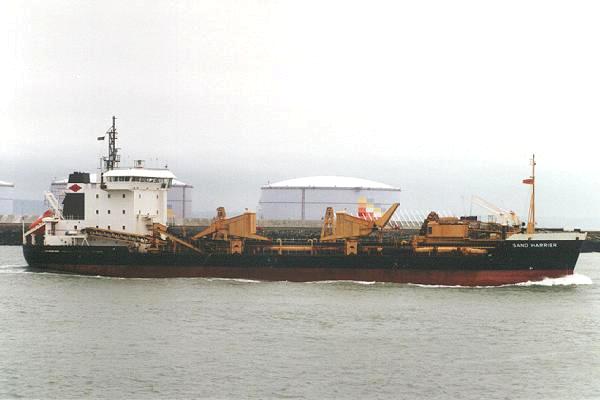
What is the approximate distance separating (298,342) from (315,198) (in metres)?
62.2

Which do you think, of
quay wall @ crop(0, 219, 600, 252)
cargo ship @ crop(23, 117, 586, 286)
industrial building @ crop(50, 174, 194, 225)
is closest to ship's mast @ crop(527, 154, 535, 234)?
cargo ship @ crop(23, 117, 586, 286)

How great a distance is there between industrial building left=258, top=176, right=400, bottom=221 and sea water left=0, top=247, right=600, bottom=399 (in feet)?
163

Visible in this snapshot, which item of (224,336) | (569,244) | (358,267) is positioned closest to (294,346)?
(224,336)

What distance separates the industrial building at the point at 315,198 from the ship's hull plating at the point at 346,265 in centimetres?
4517

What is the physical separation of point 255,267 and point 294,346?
15.9 m

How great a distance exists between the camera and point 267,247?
3925 centimetres

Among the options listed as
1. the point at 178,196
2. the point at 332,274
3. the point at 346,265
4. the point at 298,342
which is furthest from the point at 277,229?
the point at 298,342

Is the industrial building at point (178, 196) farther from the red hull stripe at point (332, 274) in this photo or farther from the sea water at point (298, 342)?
the sea water at point (298, 342)

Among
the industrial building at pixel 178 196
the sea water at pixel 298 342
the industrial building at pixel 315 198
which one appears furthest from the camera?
the industrial building at pixel 178 196

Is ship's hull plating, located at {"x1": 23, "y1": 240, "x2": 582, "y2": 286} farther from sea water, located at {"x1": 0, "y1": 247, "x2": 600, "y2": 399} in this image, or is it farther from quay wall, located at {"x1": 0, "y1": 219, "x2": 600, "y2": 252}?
quay wall, located at {"x1": 0, "y1": 219, "x2": 600, "y2": 252}

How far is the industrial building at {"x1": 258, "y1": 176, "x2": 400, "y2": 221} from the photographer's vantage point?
85.2 meters

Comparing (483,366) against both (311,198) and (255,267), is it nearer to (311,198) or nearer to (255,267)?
(255,267)

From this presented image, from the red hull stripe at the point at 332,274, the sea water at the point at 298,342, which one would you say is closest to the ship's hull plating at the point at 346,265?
the red hull stripe at the point at 332,274

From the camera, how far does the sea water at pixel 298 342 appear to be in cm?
1944
